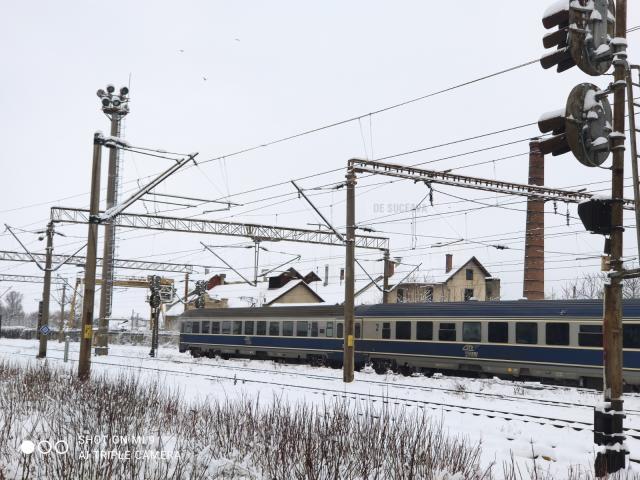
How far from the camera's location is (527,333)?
22500 mm

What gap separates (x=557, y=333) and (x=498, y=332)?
2.22m

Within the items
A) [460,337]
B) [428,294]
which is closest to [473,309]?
[460,337]

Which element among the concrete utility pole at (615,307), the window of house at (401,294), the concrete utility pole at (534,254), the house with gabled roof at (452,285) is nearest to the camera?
the concrete utility pole at (615,307)

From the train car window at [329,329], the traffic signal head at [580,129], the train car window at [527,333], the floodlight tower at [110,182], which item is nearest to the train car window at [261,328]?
the train car window at [329,329]

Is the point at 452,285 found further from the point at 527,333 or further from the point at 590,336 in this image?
the point at 590,336

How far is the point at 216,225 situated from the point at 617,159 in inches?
1085

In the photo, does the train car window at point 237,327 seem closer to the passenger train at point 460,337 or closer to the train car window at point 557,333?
the passenger train at point 460,337

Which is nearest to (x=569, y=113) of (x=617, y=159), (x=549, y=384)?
(x=617, y=159)

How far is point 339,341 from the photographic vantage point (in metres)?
29.6

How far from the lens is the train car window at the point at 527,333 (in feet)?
73.1

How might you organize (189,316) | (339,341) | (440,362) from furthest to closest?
(189,316)
(339,341)
(440,362)

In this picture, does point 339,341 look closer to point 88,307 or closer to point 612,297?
point 88,307

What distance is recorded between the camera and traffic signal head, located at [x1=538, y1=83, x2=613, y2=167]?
311 inches

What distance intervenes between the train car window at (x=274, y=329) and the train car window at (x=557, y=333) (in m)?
15.0
